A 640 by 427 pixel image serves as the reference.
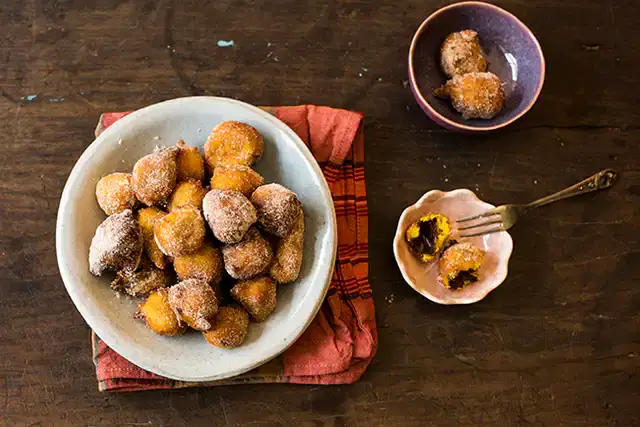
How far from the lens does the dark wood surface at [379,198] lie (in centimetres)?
116

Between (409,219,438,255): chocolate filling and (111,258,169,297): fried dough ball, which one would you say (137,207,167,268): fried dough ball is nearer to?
(111,258,169,297): fried dough ball

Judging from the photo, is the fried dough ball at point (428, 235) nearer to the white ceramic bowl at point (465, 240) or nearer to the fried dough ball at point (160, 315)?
the white ceramic bowl at point (465, 240)

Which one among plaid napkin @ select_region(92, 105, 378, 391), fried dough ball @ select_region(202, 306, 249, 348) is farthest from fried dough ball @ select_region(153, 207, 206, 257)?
plaid napkin @ select_region(92, 105, 378, 391)

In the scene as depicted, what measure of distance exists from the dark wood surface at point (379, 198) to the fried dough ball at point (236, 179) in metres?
0.27

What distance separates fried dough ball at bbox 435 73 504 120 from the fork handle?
0.22 m

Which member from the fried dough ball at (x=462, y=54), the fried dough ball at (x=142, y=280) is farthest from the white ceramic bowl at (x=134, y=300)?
the fried dough ball at (x=462, y=54)

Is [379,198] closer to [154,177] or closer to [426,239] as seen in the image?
[426,239]

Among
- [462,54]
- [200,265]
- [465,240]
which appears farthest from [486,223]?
[200,265]

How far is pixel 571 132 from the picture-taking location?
1295mm

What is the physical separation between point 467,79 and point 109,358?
0.89 m

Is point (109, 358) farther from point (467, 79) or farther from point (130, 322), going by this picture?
point (467, 79)

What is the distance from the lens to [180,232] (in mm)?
946

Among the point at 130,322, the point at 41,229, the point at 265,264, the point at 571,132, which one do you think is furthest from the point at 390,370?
the point at 41,229

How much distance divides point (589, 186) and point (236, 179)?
30.1 inches
